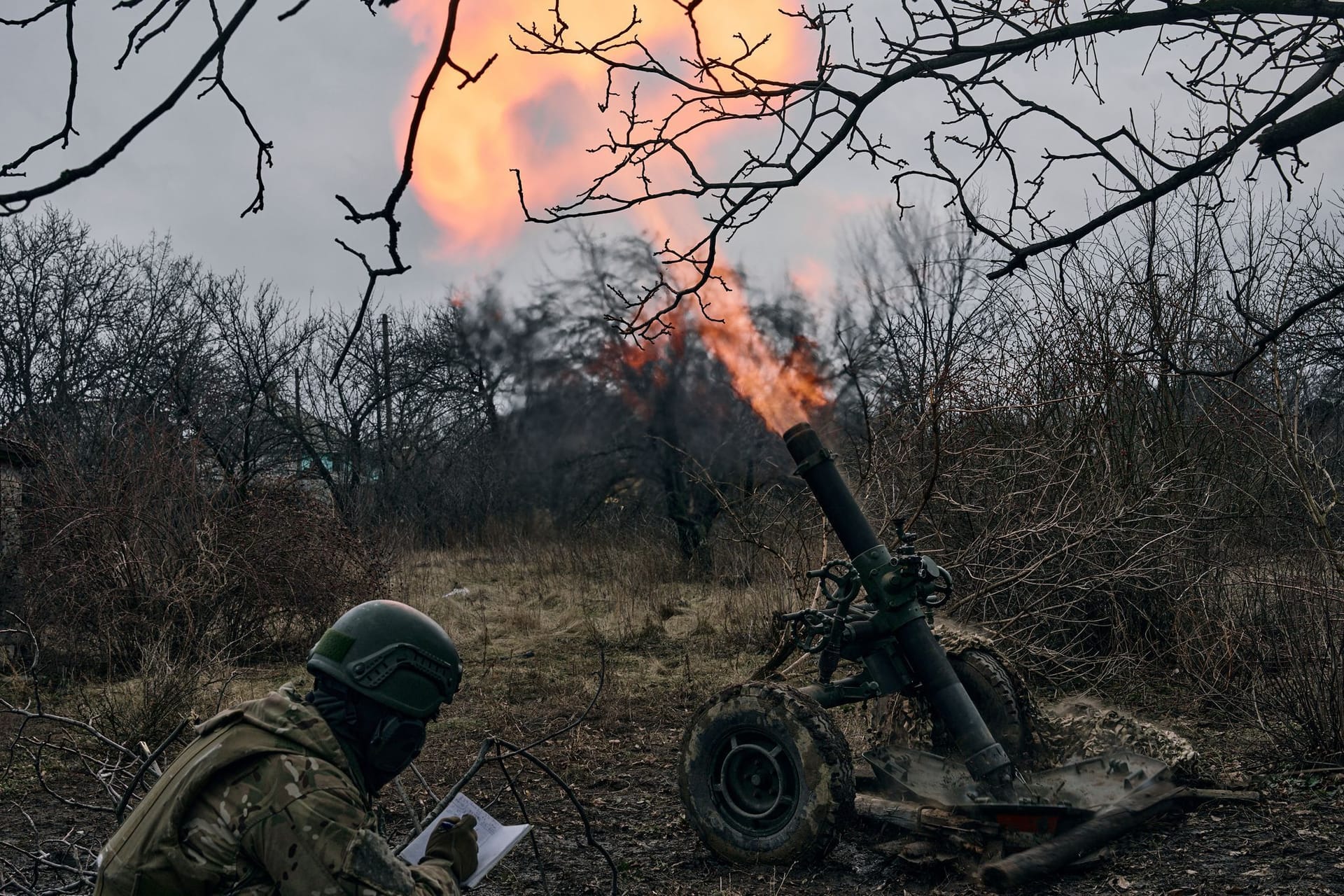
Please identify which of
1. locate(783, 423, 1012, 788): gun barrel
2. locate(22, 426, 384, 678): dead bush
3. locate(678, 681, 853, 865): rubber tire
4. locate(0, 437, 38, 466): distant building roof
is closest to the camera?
locate(678, 681, 853, 865): rubber tire

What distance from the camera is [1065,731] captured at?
21.6 feet

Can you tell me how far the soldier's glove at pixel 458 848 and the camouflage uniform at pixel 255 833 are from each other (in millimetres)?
266

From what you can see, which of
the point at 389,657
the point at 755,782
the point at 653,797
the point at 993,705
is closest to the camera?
the point at 389,657

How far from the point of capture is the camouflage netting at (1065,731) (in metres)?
6.40

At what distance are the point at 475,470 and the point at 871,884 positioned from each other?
2299cm

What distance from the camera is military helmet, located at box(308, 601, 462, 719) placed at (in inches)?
121

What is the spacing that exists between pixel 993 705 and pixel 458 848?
4226mm

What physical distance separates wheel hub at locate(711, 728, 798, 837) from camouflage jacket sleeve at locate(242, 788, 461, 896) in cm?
323

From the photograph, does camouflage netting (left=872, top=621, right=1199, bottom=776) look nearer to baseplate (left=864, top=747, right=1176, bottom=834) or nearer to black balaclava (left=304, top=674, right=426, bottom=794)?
baseplate (left=864, top=747, right=1176, bottom=834)

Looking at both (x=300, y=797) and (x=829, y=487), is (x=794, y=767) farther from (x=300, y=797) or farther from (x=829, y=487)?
(x=300, y=797)

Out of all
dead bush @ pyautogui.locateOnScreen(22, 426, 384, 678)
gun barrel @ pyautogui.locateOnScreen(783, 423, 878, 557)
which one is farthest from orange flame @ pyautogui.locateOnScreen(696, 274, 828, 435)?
dead bush @ pyautogui.locateOnScreen(22, 426, 384, 678)

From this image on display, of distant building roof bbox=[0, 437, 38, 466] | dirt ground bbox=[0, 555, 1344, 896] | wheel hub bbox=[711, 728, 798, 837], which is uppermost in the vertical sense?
distant building roof bbox=[0, 437, 38, 466]

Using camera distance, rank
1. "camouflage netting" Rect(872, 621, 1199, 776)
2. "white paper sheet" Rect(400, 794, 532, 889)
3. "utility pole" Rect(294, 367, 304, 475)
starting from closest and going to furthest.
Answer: "white paper sheet" Rect(400, 794, 532, 889)
"camouflage netting" Rect(872, 621, 1199, 776)
"utility pole" Rect(294, 367, 304, 475)

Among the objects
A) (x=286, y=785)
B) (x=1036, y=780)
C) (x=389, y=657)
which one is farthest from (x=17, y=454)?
(x=286, y=785)
